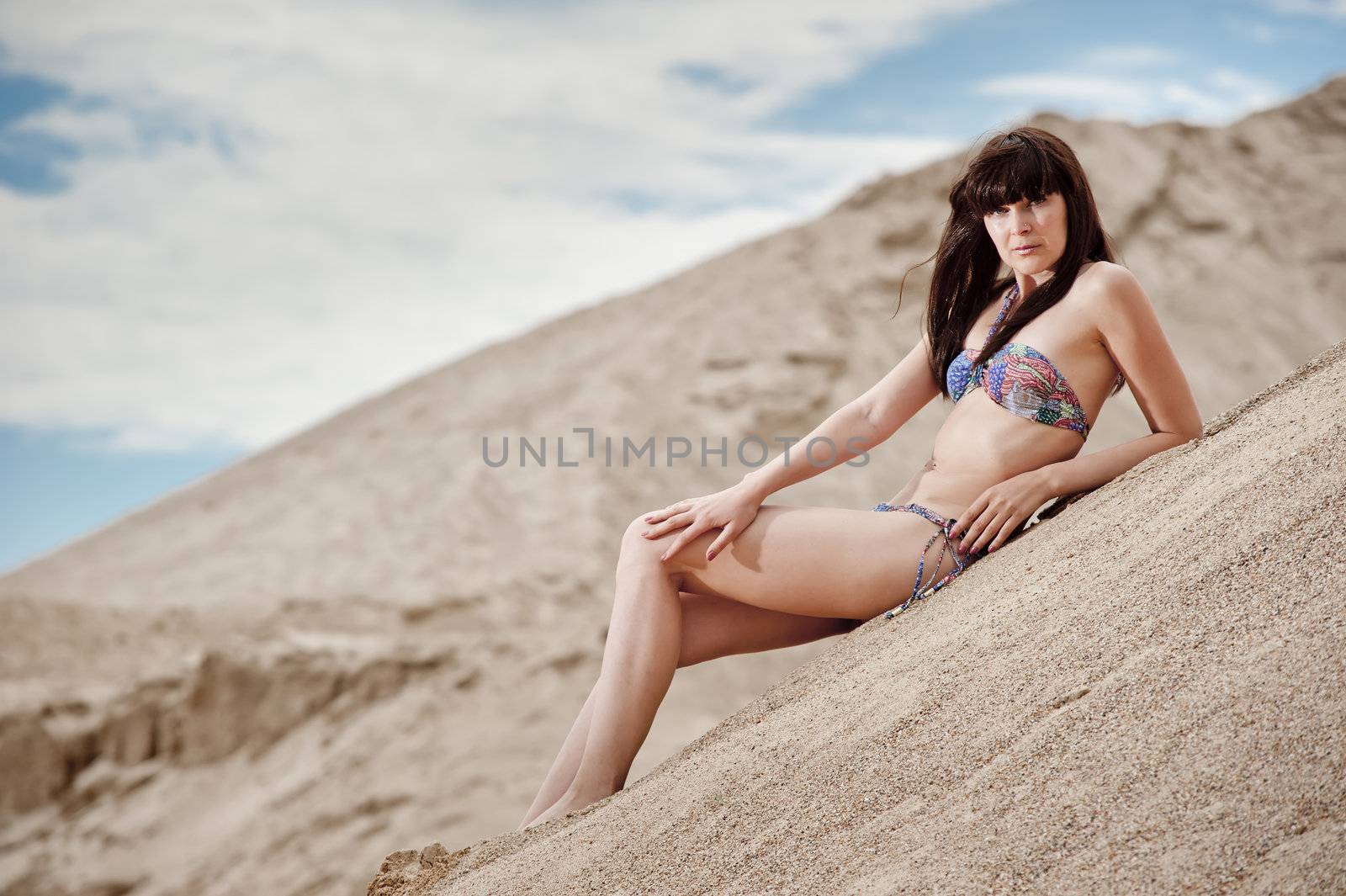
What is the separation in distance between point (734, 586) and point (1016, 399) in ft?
2.12

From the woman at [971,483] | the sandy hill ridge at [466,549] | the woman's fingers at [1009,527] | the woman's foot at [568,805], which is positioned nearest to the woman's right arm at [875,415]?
the woman at [971,483]

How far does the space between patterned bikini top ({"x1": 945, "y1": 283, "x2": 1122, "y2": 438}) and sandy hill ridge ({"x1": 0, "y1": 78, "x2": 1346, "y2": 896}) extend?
111 inches

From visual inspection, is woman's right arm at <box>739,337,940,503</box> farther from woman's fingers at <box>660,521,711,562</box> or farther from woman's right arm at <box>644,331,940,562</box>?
woman's fingers at <box>660,521,711,562</box>

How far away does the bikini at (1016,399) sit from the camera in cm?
221

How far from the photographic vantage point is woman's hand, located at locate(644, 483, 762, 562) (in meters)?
2.24

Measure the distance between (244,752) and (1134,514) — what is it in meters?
4.74

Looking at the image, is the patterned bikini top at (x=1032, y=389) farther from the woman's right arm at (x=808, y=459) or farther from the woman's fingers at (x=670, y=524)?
the woman's fingers at (x=670, y=524)

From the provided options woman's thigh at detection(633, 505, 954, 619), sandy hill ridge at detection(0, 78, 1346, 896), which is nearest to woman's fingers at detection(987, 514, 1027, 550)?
woman's thigh at detection(633, 505, 954, 619)

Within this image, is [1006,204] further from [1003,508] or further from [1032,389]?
[1003,508]

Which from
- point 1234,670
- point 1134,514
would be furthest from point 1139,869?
point 1134,514

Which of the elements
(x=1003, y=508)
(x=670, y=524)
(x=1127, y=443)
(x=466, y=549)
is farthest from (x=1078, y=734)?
(x=466, y=549)

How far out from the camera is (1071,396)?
2.21 m

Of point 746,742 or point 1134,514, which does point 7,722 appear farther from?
point 1134,514

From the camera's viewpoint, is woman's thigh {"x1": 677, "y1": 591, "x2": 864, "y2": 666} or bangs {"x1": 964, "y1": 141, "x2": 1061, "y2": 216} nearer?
bangs {"x1": 964, "y1": 141, "x2": 1061, "y2": 216}
